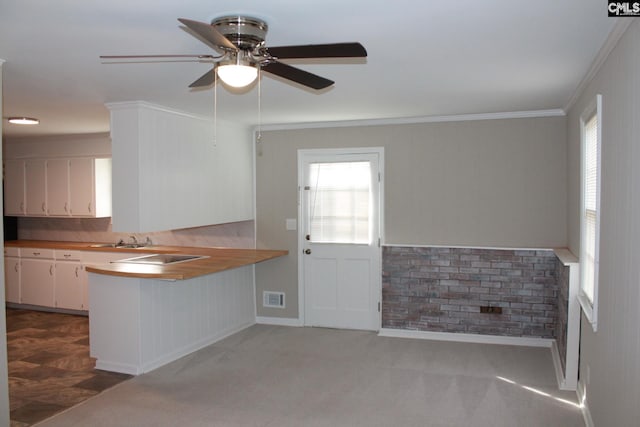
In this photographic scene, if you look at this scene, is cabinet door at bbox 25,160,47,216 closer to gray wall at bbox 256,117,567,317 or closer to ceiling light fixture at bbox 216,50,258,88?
gray wall at bbox 256,117,567,317

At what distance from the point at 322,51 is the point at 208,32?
48 centimetres

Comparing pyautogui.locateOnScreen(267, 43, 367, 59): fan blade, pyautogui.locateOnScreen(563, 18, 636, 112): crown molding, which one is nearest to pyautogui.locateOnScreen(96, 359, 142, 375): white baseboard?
pyautogui.locateOnScreen(267, 43, 367, 59): fan blade

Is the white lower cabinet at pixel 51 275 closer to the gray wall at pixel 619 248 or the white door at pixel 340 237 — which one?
the white door at pixel 340 237

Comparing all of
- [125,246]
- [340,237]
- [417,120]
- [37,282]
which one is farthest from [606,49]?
[37,282]

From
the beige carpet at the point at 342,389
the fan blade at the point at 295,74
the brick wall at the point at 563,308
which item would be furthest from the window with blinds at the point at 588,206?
the fan blade at the point at 295,74

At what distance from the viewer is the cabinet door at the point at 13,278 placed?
22.5 ft

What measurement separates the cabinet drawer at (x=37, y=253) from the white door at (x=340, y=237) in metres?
3.35

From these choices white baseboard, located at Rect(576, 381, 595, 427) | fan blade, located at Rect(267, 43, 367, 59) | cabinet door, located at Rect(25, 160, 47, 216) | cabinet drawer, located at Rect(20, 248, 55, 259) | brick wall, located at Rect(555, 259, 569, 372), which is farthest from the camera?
cabinet door, located at Rect(25, 160, 47, 216)

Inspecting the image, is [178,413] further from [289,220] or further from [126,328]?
[289,220]

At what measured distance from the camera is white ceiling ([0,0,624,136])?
7.50ft

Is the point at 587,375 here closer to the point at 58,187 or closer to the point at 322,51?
the point at 322,51

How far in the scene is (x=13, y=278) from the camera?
6.89m

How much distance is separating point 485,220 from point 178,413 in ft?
11.4

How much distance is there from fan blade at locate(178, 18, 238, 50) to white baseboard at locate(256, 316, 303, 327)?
423 cm
